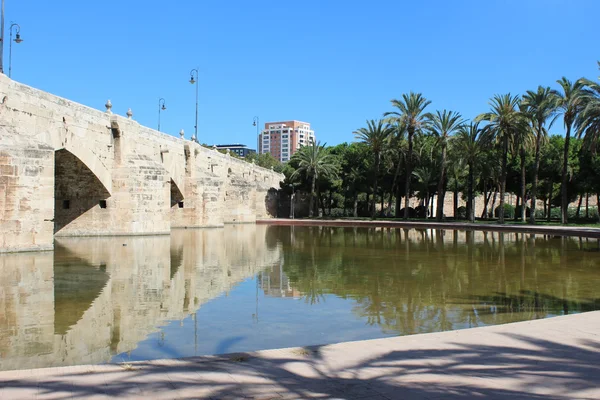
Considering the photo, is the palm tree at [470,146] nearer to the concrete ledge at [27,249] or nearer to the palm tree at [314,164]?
the palm tree at [314,164]

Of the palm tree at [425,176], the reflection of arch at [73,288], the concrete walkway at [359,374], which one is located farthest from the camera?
the palm tree at [425,176]

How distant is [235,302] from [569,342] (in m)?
4.75

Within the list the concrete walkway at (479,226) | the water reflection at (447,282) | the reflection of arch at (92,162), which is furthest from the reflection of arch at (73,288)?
the concrete walkway at (479,226)

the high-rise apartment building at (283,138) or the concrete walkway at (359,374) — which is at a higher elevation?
the high-rise apartment building at (283,138)

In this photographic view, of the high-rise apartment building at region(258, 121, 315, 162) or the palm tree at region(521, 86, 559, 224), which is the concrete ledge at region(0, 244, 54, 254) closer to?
the palm tree at region(521, 86, 559, 224)

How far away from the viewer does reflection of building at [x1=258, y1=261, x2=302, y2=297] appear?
899 centimetres

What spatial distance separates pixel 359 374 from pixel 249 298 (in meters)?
4.65

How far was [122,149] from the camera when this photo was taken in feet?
71.3

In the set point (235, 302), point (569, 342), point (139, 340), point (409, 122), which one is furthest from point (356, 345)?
point (409, 122)

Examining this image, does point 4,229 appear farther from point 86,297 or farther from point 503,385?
point 503,385

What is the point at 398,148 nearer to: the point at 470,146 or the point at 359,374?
the point at 470,146

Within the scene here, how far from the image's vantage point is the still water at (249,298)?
19.4ft

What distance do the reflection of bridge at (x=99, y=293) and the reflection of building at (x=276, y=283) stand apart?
0.40 meters

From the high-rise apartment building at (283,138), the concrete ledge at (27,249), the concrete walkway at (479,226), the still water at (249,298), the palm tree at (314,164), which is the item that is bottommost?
the still water at (249,298)
